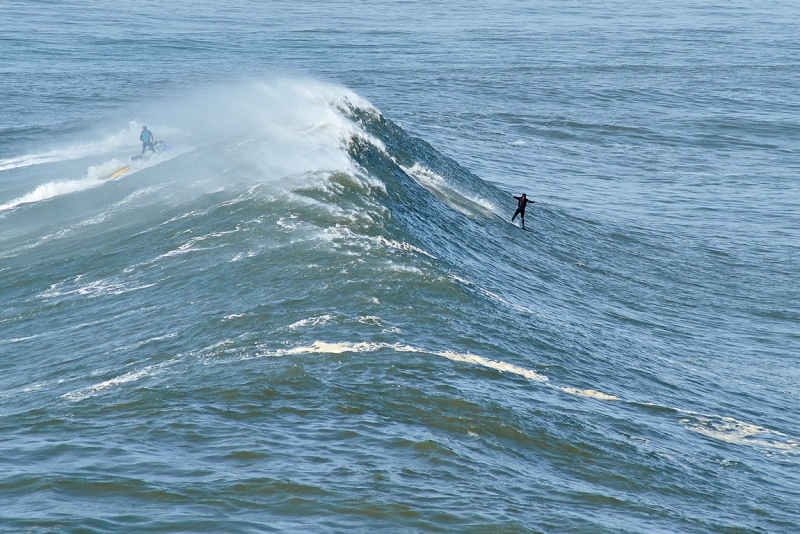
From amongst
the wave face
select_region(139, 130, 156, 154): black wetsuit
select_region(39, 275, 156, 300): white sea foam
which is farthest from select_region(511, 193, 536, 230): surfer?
select_region(139, 130, 156, 154): black wetsuit

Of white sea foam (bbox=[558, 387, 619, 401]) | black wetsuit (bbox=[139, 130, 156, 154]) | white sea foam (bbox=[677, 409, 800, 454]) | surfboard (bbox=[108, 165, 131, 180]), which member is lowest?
white sea foam (bbox=[677, 409, 800, 454])

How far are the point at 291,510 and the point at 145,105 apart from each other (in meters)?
57.6

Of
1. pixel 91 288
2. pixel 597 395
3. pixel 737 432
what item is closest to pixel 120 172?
pixel 91 288

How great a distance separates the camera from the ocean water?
17031mm

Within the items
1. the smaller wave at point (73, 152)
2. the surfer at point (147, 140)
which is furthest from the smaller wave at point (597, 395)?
the smaller wave at point (73, 152)

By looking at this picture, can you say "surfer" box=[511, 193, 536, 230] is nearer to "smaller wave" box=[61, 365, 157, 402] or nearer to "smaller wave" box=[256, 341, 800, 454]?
"smaller wave" box=[256, 341, 800, 454]

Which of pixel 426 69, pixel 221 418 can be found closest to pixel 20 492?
pixel 221 418

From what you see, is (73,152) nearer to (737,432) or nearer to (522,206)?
(522,206)

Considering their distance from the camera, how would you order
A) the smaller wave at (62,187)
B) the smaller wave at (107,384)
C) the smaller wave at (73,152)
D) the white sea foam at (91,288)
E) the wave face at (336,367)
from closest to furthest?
the wave face at (336,367)
the smaller wave at (107,384)
the white sea foam at (91,288)
the smaller wave at (62,187)
the smaller wave at (73,152)

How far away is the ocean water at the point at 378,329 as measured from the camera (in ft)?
55.9

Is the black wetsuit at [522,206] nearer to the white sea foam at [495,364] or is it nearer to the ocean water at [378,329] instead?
the ocean water at [378,329]

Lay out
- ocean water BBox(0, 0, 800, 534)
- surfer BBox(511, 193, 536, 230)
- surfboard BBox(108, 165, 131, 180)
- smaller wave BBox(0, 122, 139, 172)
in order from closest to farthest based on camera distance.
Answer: ocean water BBox(0, 0, 800, 534)
surfer BBox(511, 193, 536, 230)
surfboard BBox(108, 165, 131, 180)
smaller wave BBox(0, 122, 139, 172)

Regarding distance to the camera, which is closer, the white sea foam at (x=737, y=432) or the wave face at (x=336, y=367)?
the wave face at (x=336, y=367)

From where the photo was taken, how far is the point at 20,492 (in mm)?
16359
